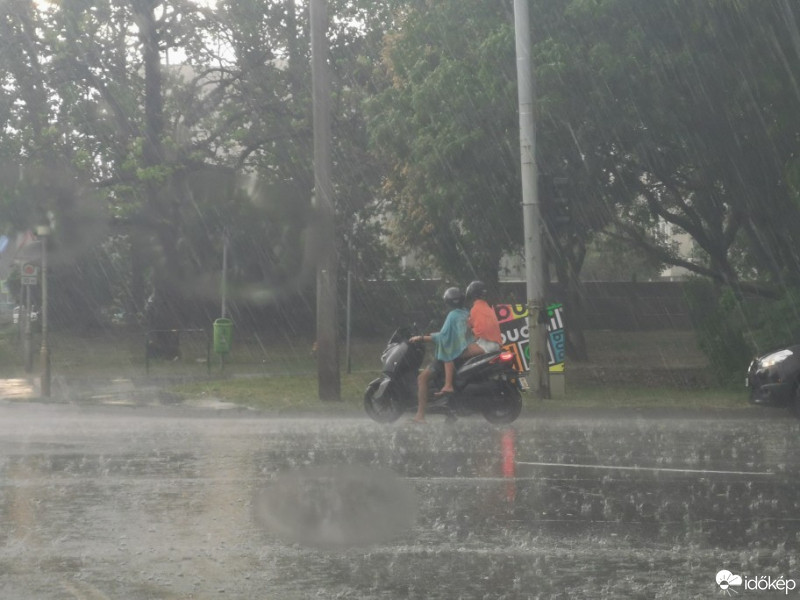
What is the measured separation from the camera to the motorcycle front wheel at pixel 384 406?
14.5m

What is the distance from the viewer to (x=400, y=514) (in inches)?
319

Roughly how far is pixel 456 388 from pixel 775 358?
4279mm

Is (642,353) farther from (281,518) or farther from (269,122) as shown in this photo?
(281,518)

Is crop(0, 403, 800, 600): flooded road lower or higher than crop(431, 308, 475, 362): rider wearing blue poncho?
lower

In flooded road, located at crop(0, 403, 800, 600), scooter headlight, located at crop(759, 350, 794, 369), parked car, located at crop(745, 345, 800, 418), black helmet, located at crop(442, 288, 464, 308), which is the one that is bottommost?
flooded road, located at crop(0, 403, 800, 600)

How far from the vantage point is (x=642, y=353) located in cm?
3844

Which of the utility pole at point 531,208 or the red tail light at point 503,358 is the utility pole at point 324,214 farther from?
the red tail light at point 503,358

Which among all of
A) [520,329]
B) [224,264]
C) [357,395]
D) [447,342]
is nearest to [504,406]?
[447,342]

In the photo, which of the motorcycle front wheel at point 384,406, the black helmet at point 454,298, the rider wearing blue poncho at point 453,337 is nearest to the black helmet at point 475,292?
the black helmet at point 454,298

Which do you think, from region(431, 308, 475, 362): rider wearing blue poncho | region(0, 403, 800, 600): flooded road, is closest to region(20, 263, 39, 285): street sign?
region(0, 403, 800, 600): flooded road

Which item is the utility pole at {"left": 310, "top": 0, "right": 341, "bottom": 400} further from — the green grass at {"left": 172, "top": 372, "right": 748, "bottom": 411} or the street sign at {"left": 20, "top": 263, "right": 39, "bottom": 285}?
the street sign at {"left": 20, "top": 263, "right": 39, "bottom": 285}

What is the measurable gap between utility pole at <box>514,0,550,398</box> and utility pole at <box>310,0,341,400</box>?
2.91 meters

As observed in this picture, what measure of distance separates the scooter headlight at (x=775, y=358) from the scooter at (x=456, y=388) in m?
3.44

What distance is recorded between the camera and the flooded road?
629 cm
